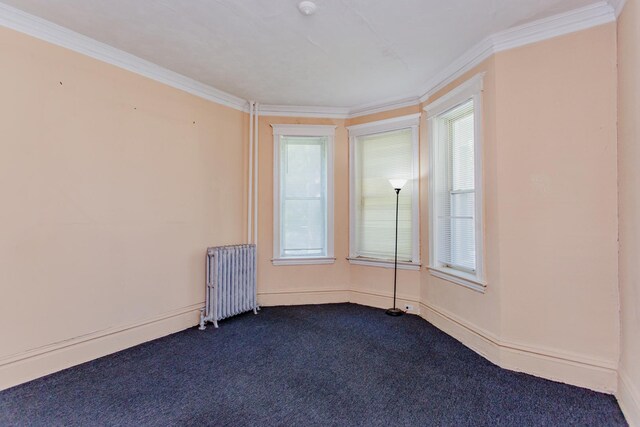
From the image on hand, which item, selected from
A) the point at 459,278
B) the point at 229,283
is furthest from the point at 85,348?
the point at 459,278

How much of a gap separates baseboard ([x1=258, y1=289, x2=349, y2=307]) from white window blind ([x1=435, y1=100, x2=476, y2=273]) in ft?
5.06

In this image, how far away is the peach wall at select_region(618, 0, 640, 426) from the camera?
1932 mm

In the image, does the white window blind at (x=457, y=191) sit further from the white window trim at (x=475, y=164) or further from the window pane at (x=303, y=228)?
the window pane at (x=303, y=228)

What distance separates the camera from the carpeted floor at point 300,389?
1981 mm

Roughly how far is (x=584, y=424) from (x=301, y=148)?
386cm

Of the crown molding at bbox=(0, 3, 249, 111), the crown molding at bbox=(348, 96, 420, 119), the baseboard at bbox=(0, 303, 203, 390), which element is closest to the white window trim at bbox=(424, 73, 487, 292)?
the crown molding at bbox=(348, 96, 420, 119)

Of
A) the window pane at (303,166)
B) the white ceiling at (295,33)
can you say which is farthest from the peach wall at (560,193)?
the window pane at (303,166)

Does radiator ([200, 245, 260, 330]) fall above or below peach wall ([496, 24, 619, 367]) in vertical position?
below

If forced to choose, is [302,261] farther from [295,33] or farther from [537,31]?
[537,31]

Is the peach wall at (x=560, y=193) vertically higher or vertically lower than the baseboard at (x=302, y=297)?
higher

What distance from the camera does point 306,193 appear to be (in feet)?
14.8

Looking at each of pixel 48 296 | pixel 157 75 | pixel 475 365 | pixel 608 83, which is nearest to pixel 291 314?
pixel 475 365

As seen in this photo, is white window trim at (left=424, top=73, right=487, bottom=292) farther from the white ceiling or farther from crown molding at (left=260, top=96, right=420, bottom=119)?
crown molding at (left=260, top=96, right=420, bottom=119)

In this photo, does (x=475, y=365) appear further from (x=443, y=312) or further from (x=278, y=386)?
(x=278, y=386)
